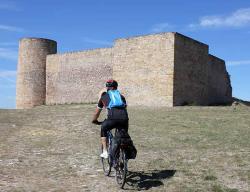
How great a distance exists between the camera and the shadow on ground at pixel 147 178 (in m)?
6.98

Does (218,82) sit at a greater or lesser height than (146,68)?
lesser

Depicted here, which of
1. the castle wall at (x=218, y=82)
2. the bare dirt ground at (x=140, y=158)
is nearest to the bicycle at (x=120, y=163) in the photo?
the bare dirt ground at (x=140, y=158)

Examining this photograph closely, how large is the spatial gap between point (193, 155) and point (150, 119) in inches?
289

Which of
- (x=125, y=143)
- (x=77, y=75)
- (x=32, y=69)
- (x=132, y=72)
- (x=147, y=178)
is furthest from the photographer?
(x=32, y=69)

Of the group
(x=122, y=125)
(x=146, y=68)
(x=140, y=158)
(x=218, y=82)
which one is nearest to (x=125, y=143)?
(x=122, y=125)

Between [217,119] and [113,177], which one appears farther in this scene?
[217,119]

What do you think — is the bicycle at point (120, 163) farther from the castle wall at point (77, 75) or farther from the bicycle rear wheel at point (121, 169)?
the castle wall at point (77, 75)

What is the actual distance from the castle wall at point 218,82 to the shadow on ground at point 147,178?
2248 centimetres

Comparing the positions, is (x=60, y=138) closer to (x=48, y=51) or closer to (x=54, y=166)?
(x=54, y=166)

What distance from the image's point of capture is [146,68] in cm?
2527

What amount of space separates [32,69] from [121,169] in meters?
27.9

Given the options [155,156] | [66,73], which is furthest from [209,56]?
[155,156]

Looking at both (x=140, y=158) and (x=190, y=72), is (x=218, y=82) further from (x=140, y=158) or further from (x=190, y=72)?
(x=140, y=158)

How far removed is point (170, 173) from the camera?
7688 millimetres
